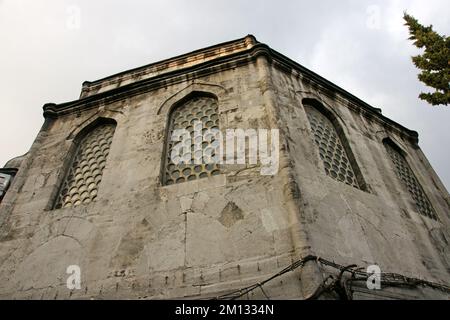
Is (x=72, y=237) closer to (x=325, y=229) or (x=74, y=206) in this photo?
(x=74, y=206)

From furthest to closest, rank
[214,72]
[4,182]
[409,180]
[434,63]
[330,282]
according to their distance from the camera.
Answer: [4,182]
[409,180]
[214,72]
[434,63]
[330,282]

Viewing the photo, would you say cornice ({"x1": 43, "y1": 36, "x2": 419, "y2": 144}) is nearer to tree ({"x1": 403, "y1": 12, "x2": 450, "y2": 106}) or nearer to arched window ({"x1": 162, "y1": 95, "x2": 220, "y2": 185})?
arched window ({"x1": 162, "y1": 95, "x2": 220, "y2": 185})

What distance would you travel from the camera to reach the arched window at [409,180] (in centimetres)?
765

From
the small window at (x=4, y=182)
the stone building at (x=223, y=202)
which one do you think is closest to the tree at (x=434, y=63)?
the stone building at (x=223, y=202)

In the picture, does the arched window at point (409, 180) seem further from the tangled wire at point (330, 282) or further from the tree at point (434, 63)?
the tangled wire at point (330, 282)

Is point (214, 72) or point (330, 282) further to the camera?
point (214, 72)

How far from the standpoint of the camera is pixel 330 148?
701 cm

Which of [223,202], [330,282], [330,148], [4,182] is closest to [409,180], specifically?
[330,148]

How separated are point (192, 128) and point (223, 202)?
2.41 metres

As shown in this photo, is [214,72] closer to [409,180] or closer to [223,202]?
[223,202]

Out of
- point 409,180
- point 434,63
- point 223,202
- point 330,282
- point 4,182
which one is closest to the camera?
point 330,282

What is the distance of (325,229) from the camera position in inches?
186

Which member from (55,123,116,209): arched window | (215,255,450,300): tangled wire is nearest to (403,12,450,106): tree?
(215,255,450,300): tangled wire
